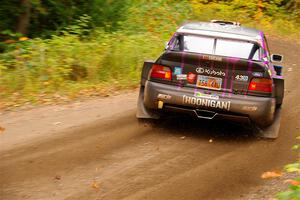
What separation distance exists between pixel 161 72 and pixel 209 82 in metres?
0.73

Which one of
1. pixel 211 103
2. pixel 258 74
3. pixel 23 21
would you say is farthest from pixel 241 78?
pixel 23 21

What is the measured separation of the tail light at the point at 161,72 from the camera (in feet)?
22.4

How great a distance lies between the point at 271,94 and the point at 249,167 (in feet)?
4.22

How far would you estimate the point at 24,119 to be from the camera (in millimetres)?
7367

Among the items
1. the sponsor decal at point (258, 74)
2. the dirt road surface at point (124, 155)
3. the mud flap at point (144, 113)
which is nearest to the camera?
the dirt road surface at point (124, 155)

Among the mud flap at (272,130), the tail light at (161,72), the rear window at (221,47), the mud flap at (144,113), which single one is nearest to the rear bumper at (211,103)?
the tail light at (161,72)

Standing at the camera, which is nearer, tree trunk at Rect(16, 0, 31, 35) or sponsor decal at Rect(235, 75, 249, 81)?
sponsor decal at Rect(235, 75, 249, 81)

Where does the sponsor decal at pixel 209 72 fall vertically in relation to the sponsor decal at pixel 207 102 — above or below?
above

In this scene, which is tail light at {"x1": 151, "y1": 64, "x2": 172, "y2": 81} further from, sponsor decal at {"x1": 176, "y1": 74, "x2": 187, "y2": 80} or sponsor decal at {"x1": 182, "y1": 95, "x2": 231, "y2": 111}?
sponsor decal at {"x1": 182, "y1": 95, "x2": 231, "y2": 111}

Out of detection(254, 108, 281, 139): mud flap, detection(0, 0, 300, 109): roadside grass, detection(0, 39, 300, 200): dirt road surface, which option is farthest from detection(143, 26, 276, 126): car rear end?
detection(0, 0, 300, 109): roadside grass

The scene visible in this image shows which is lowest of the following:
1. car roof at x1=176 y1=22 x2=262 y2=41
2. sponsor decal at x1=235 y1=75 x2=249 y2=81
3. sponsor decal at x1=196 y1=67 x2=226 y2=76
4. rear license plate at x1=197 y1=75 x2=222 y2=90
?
rear license plate at x1=197 y1=75 x2=222 y2=90

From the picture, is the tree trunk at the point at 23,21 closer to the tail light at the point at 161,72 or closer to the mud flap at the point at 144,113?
the mud flap at the point at 144,113

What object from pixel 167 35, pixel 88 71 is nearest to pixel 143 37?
pixel 167 35

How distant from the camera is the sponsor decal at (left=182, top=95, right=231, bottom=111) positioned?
656 cm
